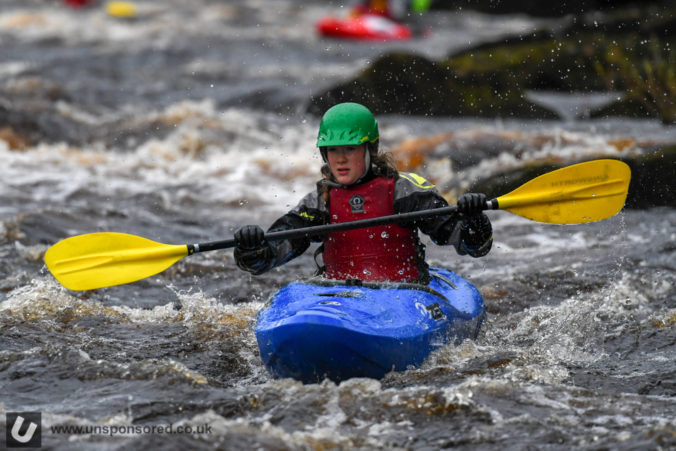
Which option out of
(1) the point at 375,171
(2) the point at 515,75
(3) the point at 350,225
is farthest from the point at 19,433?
(2) the point at 515,75

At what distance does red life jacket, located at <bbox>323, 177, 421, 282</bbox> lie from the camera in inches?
178

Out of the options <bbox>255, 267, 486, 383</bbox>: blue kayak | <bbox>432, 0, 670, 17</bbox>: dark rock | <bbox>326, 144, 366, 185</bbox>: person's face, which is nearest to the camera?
<bbox>255, 267, 486, 383</bbox>: blue kayak

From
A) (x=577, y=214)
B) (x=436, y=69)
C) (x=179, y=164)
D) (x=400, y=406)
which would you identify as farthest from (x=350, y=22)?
(x=400, y=406)

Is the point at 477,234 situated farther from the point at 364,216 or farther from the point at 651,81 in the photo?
the point at 651,81

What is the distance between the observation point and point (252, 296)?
6.20 metres

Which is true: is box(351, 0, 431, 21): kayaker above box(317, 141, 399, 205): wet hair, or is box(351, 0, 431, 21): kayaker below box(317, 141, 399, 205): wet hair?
above

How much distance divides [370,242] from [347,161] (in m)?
0.44

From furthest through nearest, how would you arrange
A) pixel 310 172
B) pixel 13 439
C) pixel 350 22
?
pixel 350 22
pixel 310 172
pixel 13 439

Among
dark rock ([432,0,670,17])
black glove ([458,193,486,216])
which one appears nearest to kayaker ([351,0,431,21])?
dark rock ([432,0,670,17])

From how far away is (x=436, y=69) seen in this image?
12328mm

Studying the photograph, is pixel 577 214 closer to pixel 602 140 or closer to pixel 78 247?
pixel 78 247

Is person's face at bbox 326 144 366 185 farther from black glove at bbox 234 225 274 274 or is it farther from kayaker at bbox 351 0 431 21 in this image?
kayaker at bbox 351 0 431 21

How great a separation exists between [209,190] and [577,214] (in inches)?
212

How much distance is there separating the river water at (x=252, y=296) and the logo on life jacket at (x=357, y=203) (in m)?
0.87
